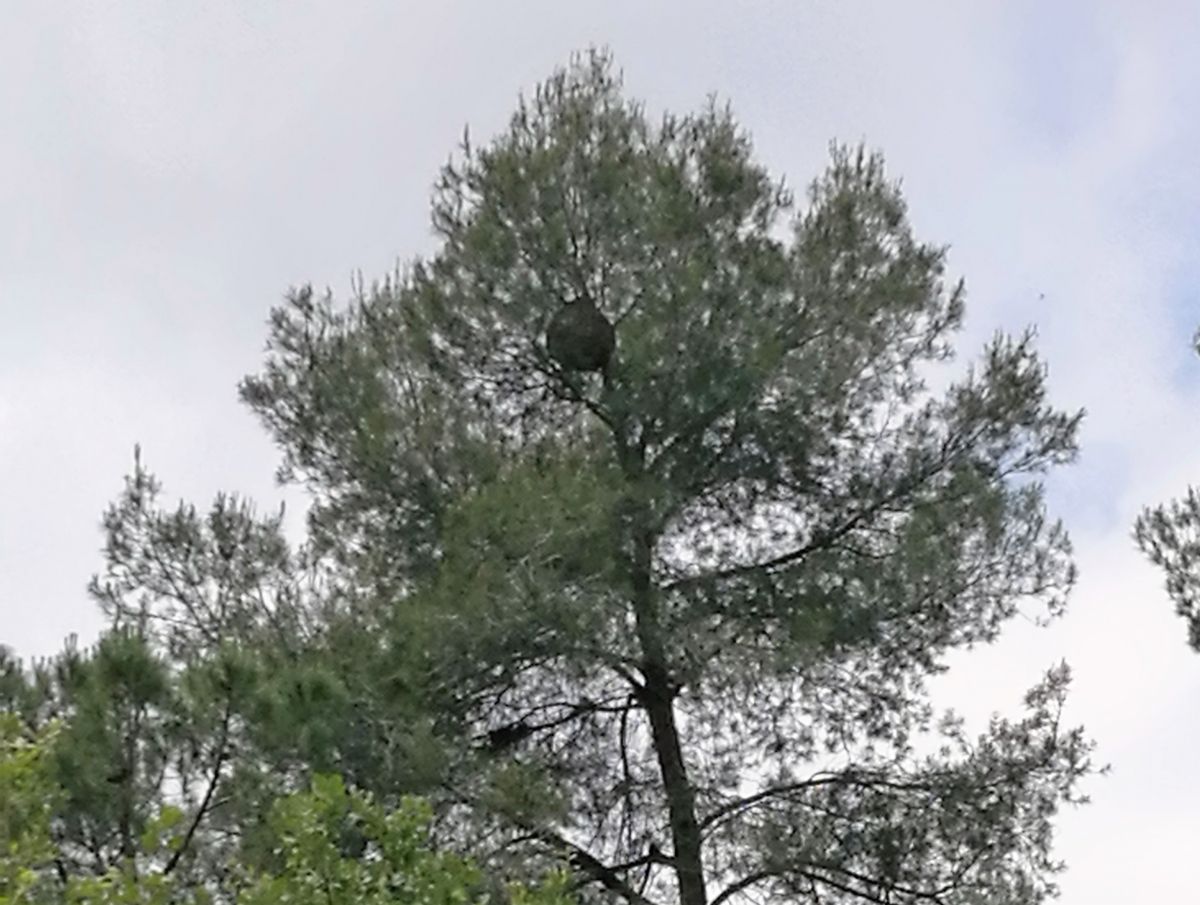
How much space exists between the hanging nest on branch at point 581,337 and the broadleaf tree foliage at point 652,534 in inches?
1.2

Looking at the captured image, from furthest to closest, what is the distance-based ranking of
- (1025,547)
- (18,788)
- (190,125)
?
(190,125)
(1025,547)
(18,788)

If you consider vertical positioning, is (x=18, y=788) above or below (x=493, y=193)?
below

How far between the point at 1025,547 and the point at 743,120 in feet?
9.98

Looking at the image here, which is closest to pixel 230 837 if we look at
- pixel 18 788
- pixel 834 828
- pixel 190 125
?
pixel 18 788

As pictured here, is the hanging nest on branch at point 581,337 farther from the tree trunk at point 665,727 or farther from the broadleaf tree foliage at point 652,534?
the tree trunk at point 665,727

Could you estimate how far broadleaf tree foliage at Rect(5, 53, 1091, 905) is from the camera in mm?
8125

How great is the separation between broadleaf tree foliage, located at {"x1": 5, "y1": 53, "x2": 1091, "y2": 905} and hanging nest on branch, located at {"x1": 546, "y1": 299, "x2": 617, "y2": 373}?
3 centimetres

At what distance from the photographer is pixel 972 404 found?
930cm

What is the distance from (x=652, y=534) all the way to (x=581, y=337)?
120 centimetres

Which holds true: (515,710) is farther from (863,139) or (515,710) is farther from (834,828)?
(863,139)

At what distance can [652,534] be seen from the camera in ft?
27.9

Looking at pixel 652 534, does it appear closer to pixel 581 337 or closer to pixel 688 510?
pixel 688 510

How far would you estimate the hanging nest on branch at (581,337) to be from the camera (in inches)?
349

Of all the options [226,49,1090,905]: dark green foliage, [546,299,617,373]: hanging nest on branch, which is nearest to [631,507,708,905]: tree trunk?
[226,49,1090,905]: dark green foliage
